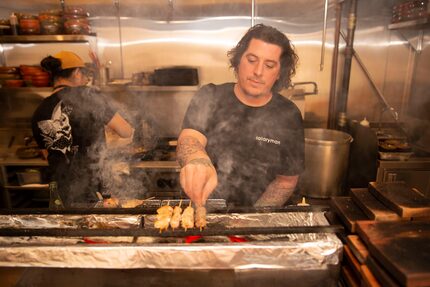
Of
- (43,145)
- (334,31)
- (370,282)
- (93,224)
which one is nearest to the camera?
(370,282)

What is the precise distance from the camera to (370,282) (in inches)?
43.4

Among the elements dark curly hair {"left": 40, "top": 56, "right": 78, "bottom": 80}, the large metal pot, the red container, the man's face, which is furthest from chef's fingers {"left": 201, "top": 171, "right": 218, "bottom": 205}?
the red container

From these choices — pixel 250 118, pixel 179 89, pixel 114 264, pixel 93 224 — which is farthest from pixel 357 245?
pixel 179 89

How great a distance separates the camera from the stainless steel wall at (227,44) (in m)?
4.38

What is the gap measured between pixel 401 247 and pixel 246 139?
5.17 feet

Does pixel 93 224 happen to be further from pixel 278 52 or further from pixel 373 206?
pixel 278 52

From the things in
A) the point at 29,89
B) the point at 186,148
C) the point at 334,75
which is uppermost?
the point at 334,75

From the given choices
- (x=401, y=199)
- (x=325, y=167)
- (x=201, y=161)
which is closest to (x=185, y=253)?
(x=201, y=161)

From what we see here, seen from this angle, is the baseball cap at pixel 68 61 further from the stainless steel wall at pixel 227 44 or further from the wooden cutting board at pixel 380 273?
the wooden cutting board at pixel 380 273

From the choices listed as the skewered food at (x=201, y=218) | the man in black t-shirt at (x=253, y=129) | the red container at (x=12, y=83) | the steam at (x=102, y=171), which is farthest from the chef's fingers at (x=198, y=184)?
the red container at (x=12, y=83)

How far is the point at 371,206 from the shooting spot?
54.6 inches

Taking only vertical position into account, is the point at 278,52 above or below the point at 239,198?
above

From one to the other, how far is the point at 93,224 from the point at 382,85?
14.6 feet

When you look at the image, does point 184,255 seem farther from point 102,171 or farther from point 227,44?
point 227,44
